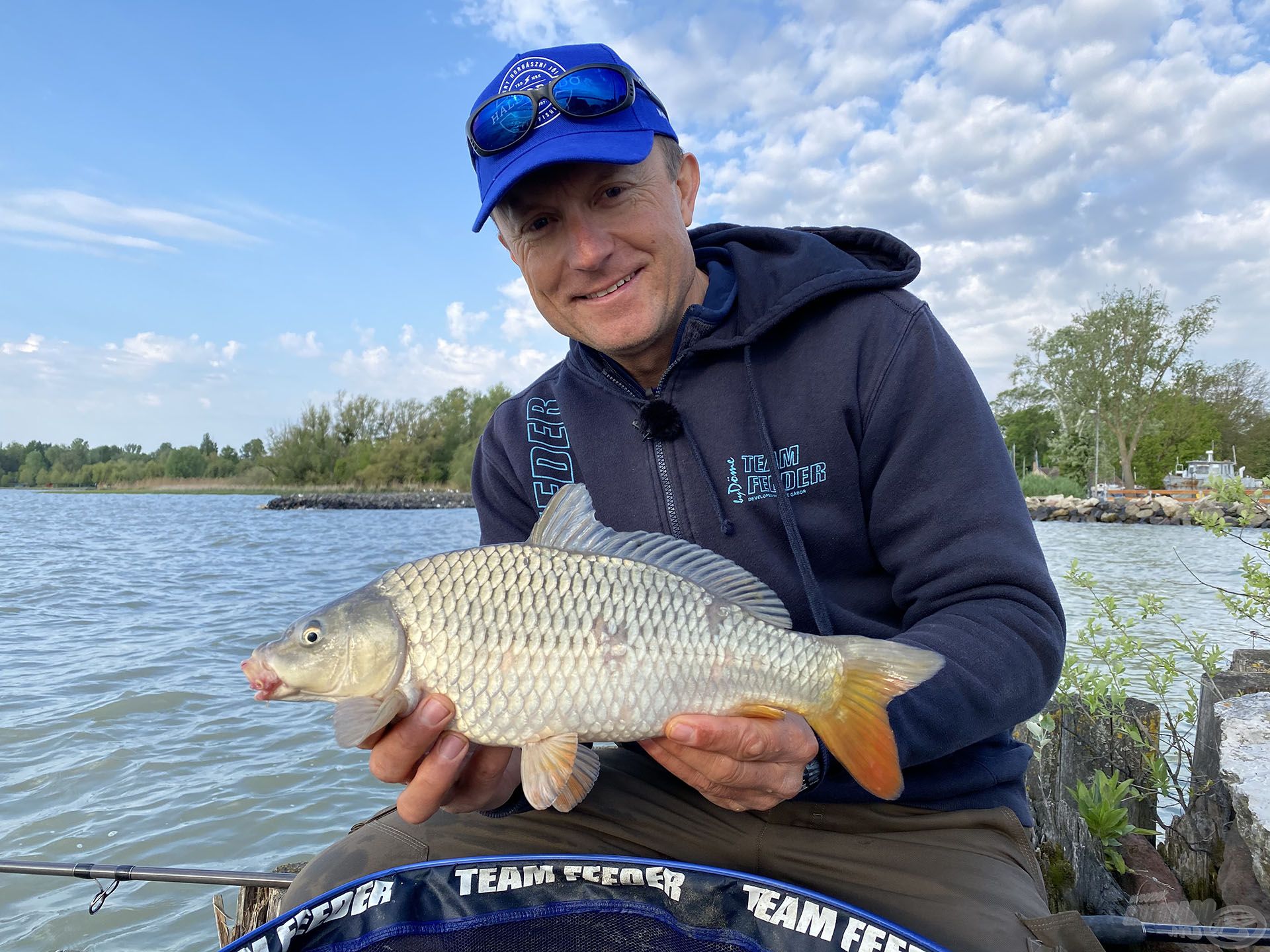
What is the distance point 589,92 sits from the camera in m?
1.76

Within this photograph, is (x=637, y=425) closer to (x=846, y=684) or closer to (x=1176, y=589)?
(x=846, y=684)

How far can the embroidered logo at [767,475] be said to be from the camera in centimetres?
172

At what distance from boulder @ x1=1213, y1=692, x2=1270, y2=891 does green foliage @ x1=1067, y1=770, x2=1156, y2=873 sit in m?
0.24

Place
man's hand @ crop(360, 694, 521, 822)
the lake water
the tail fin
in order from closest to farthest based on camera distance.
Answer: the tail fin < man's hand @ crop(360, 694, 521, 822) < the lake water

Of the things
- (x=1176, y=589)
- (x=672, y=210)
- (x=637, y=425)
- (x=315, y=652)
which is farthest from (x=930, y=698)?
(x=1176, y=589)

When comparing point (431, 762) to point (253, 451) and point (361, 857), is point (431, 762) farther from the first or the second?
point (253, 451)

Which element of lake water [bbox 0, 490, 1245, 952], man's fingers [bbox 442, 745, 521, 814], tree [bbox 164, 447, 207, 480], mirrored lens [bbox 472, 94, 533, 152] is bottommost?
lake water [bbox 0, 490, 1245, 952]

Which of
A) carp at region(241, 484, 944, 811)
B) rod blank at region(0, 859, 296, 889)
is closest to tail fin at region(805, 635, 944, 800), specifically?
carp at region(241, 484, 944, 811)

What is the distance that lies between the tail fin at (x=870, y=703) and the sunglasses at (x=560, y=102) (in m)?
1.25

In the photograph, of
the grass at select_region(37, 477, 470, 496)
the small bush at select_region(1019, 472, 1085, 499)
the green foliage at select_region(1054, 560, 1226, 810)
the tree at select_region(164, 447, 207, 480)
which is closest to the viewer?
the green foliage at select_region(1054, 560, 1226, 810)

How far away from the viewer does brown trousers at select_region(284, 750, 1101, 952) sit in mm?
1344

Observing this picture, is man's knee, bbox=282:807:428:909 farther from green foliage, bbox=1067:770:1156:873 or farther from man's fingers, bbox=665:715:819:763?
green foliage, bbox=1067:770:1156:873

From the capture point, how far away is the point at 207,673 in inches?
253

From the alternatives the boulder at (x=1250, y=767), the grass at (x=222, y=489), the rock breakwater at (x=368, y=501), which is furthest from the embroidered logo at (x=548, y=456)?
the grass at (x=222, y=489)
